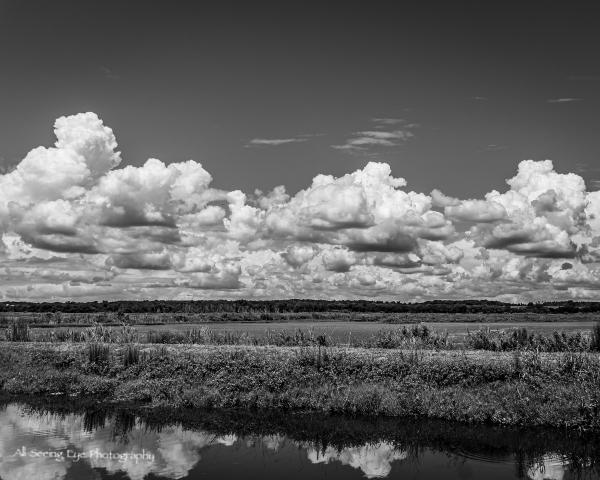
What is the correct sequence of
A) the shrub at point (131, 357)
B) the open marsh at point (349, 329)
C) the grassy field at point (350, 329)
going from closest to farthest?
the shrub at point (131, 357) → the grassy field at point (350, 329) → the open marsh at point (349, 329)

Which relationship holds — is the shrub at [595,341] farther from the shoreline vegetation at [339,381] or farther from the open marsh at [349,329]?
the open marsh at [349,329]

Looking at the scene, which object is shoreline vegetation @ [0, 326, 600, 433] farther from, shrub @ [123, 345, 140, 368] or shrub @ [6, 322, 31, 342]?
shrub @ [6, 322, 31, 342]

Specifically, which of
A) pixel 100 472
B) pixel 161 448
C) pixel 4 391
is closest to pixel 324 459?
pixel 161 448

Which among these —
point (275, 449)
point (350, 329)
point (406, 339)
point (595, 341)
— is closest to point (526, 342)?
point (595, 341)

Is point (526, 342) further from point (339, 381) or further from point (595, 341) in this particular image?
point (339, 381)

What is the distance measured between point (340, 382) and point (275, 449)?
5931 millimetres

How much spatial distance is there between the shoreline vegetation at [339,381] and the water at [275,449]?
3.12 feet

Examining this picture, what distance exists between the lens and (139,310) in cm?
13462

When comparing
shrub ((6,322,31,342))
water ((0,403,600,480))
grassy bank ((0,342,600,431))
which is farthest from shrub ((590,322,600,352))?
shrub ((6,322,31,342))

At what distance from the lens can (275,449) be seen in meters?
16.7

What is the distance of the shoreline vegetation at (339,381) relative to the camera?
19.2m

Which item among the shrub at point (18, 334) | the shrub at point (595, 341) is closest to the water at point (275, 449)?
the shrub at point (595, 341)

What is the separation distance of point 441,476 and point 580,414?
608 centimetres

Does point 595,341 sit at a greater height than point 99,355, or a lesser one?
greater
